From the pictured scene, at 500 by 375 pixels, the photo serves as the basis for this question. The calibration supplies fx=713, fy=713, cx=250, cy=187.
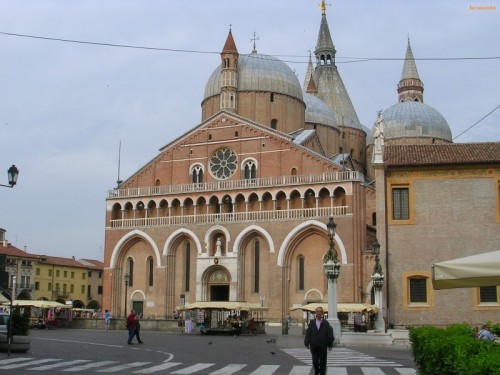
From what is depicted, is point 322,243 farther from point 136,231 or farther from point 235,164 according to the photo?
point 136,231

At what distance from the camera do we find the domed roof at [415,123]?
217ft

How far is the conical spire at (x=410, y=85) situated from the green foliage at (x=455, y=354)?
64883 mm

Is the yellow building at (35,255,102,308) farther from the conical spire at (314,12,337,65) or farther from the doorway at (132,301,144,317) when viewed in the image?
the conical spire at (314,12,337,65)

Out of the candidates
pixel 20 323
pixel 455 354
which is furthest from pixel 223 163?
pixel 455 354

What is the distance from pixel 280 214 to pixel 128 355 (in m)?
29.7

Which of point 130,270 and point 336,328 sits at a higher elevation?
point 130,270

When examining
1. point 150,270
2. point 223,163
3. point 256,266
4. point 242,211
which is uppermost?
point 223,163

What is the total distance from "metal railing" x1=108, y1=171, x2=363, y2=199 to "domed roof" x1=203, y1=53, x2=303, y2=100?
10.2m

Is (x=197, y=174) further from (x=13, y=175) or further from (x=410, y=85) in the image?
(x=13, y=175)

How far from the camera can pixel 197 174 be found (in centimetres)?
5425

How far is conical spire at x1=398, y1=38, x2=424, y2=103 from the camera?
244ft

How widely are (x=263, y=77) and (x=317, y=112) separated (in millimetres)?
7652

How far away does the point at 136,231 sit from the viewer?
179 ft

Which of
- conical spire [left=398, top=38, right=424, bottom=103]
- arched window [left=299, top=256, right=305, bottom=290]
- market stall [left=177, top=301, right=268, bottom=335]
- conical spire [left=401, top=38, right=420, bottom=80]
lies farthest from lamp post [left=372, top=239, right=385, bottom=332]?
conical spire [left=401, top=38, right=420, bottom=80]
